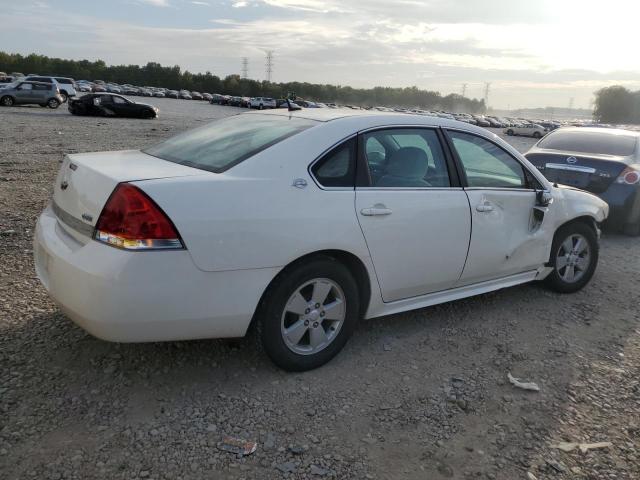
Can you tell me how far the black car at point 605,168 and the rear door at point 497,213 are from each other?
3.29 metres

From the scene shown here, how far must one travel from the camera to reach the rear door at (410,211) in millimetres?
3391

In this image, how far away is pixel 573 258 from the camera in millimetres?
4957

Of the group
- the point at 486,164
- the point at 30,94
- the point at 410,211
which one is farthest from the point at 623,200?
the point at 30,94

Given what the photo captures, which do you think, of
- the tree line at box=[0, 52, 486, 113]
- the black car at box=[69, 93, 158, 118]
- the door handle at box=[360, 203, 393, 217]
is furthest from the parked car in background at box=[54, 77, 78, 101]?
the tree line at box=[0, 52, 486, 113]

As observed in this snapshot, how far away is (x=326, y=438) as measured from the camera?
275 centimetres

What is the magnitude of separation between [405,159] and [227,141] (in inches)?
48.1

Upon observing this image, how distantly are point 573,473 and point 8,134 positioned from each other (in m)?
17.5

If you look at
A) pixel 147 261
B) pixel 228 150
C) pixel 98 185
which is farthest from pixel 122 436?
pixel 228 150

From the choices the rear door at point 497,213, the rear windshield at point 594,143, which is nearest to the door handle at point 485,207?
the rear door at point 497,213

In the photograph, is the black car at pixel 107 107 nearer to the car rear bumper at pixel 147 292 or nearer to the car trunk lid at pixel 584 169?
the car trunk lid at pixel 584 169

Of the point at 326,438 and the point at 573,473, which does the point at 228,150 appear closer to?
the point at 326,438

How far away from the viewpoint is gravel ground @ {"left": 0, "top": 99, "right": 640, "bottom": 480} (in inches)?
101

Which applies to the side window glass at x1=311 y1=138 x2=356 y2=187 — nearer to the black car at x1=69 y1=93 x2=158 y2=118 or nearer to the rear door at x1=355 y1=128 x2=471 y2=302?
the rear door at x1=355 y1=128 x2=471 y2=302

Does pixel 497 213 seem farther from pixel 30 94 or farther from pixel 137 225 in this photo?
pixel 30 94
